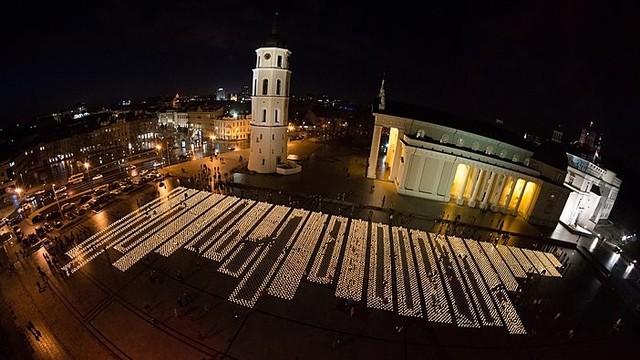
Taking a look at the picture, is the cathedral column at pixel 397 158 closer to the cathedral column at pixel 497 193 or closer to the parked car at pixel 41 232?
the cathedral column at pixel 497 193

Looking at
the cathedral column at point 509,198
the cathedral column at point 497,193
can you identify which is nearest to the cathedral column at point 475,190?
the cathedral column at point 497,193

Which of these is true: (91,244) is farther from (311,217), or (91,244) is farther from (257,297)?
(311,217)

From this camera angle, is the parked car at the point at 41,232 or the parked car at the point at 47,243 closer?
the parked car at the point at 47,243

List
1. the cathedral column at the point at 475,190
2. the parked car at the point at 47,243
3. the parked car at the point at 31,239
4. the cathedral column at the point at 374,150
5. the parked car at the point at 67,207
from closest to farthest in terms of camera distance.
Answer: the parked car at the point at 47,243 < the parked car at the point at 31,239 < the parked car at the point at 67,207 < the cathedral column at the point at 475,190 < the cathedral column at the point at 374,150

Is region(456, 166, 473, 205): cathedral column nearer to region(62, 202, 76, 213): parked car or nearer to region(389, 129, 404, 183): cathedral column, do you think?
region(389, 129, 404, 183): cathedral column

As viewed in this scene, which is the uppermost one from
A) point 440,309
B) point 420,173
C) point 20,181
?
point 420,173

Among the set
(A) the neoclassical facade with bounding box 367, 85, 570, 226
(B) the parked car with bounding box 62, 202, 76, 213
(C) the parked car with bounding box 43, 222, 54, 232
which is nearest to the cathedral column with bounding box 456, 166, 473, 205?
(A) the neoclassical facade with bounding box 367, 85, 570, 226

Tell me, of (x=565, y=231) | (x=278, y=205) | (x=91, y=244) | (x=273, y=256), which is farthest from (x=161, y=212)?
(x=565, y=231)
